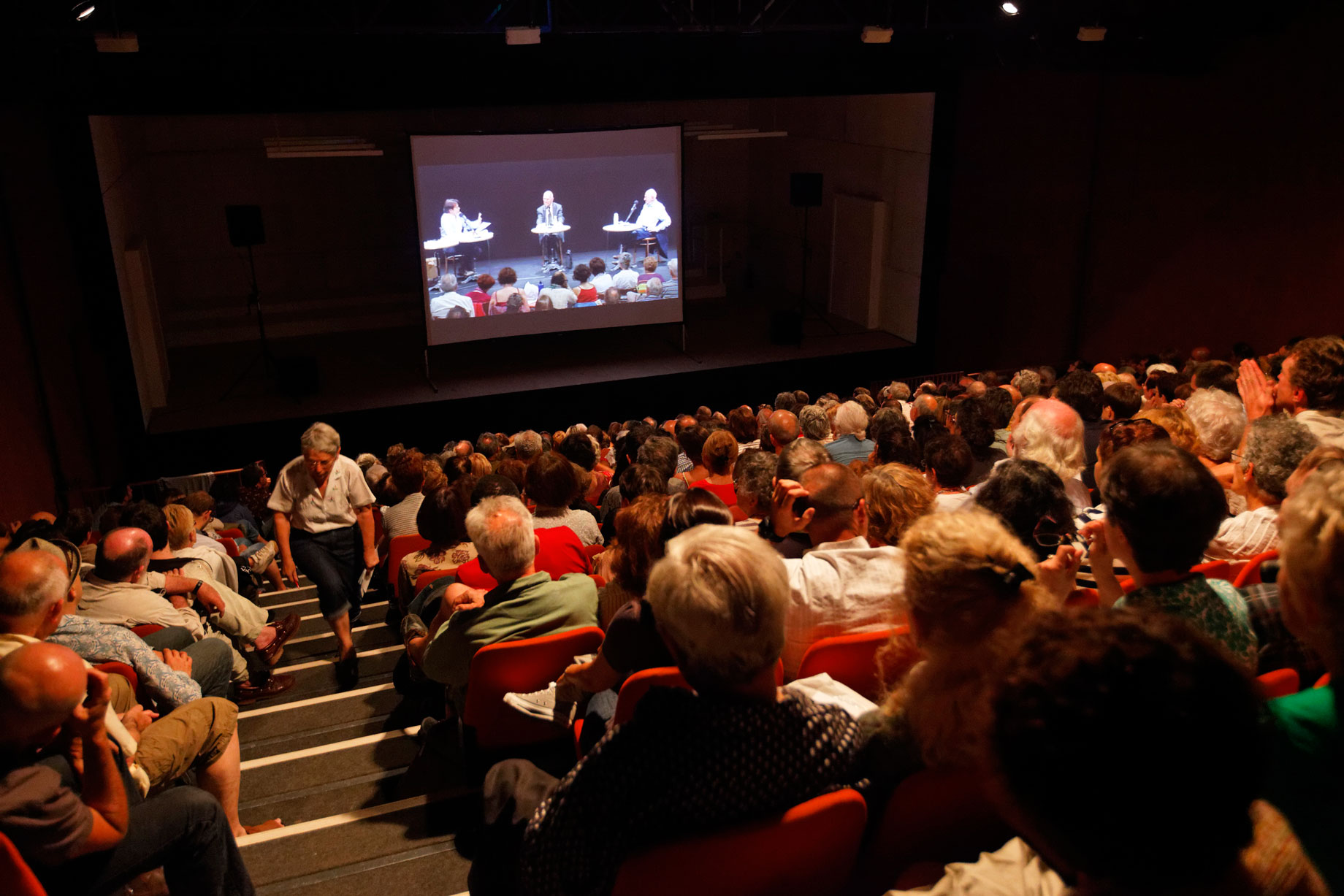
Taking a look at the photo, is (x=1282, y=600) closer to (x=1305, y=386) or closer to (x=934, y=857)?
(x=934, y=857)

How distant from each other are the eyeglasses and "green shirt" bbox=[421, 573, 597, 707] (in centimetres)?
135

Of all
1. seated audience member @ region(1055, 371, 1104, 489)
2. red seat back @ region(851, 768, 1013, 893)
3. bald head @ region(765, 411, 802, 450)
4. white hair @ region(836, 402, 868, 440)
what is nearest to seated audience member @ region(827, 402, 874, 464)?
white hair @ region(836, 402, 868, 440)

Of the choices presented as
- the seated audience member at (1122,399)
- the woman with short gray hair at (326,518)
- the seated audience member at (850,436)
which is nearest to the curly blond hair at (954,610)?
the seated audience member at (850,436)

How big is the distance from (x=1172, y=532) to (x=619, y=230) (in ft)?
31.4

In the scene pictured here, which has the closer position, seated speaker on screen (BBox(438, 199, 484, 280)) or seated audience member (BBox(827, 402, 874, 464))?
seated audience member (BBox(827, 402, 874, 464))

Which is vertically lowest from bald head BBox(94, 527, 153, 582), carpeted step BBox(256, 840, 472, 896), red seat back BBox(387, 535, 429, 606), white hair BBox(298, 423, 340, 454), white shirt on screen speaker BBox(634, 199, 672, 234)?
carpeted step BBox(256, 840, 472, 896)

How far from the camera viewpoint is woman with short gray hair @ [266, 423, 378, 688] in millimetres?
4473

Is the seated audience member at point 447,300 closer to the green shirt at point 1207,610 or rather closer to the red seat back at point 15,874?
the red seat back at point 15,874

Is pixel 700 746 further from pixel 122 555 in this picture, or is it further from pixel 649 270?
pixel 649 270

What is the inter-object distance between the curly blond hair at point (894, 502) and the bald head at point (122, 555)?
264 centimetres

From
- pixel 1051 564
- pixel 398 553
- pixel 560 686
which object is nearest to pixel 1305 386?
pixel 1051 564

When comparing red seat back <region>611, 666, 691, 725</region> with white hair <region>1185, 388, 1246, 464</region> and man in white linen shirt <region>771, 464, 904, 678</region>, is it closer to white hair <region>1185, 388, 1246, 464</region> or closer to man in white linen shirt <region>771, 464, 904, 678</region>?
man in white linen shirt <region>771, 464, 904, 678</region>

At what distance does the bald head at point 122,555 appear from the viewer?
132 inches

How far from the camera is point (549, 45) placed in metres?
8.33
